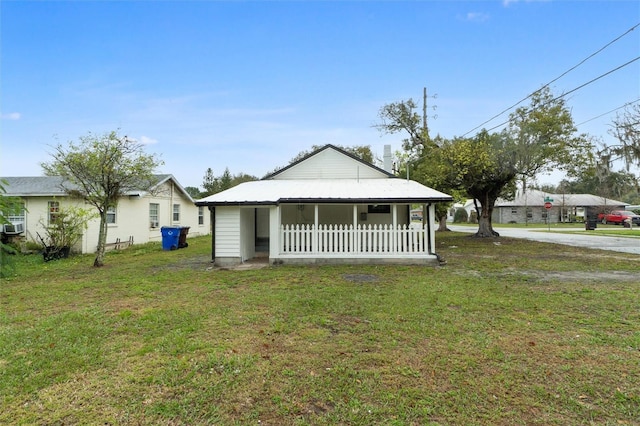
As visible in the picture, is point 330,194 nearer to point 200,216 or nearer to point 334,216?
point 334,216

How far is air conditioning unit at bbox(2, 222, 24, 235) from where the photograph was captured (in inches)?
524

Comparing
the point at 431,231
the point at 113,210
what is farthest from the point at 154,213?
the point at 431,231

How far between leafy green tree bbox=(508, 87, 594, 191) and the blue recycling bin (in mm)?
17208

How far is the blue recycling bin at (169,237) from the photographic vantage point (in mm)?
14961

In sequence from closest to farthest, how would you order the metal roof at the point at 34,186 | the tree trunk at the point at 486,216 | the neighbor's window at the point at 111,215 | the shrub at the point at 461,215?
the metal roof at the point at 34,186, the neighbor's window at the point at 111,215, the tree trunk at the point at 486,216, the shrub at the point at 461,215

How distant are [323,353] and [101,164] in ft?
31.2

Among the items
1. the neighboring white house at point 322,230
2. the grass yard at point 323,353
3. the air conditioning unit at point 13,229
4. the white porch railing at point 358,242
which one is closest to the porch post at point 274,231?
the neighboring white house at point 322,230

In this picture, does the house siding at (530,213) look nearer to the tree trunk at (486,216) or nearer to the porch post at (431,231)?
the tree trunk at (486,216)

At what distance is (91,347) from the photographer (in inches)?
151

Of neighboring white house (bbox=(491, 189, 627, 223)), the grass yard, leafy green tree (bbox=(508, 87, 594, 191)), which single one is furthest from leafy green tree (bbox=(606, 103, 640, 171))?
neighboring white house (bbox=(491, 189, 627, 223))

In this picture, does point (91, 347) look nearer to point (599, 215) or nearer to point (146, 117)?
point (146, 117)

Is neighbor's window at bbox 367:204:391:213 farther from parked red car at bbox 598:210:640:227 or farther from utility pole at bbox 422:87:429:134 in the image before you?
parked red car at bbox 598:210:640:227

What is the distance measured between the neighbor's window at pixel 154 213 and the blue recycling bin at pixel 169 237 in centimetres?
325

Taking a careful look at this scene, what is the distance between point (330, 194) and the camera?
10.7 meters
